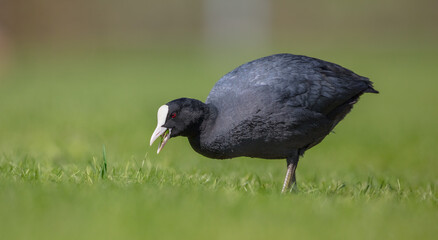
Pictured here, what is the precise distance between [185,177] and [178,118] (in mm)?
457

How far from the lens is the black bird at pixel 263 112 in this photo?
5.00 m

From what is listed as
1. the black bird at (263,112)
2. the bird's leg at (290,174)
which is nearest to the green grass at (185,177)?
the bird's leg at (290,174)

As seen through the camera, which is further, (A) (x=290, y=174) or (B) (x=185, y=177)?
(A) (x=290, y=174)

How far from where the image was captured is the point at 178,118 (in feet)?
16.4

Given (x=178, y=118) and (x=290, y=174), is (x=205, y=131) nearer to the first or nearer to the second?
(x=178, y=118)

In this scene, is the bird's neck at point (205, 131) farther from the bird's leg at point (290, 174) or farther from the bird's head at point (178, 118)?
the bird's leg at point (290, 174)

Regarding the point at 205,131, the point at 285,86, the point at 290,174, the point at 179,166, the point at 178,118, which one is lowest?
the point at 179,166

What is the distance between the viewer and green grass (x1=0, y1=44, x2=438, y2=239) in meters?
3.63

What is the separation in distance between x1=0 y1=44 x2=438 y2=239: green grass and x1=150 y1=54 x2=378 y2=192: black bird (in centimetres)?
30

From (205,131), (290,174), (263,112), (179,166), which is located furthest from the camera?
(179,166)

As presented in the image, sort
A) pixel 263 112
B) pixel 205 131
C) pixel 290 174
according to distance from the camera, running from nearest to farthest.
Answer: pixel 263 112 → pixel 205 131 → pixel 290 174

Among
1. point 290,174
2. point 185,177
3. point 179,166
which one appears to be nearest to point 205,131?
point 185,177

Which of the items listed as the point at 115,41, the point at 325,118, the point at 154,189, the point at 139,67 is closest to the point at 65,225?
the point at 154,189

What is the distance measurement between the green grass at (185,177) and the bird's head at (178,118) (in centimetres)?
33
